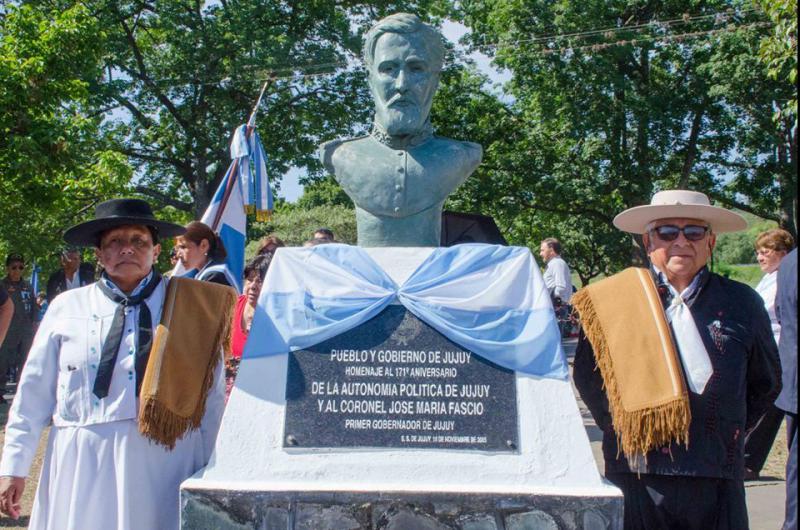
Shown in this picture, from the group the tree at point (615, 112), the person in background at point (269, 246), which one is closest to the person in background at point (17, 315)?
the person in background at point (269, 246)

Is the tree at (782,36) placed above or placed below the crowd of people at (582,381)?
above

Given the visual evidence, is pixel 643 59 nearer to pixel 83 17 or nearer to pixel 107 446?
pixel 83 17

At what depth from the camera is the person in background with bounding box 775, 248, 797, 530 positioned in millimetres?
3342

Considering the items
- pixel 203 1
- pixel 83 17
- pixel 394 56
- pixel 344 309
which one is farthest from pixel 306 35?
pixel 344 309

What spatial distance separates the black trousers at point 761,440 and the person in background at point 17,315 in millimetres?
8145

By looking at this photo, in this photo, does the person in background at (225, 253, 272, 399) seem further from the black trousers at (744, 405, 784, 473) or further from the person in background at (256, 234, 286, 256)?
the black trousers at (744, 405, 784, 473)

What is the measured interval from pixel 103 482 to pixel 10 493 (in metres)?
0.37

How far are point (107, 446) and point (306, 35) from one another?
1850 centimetres

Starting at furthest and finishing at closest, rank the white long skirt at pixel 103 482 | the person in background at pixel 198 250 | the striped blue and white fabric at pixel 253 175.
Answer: the striped blue and white fabric at pixel 253 175, the person in background at pixel 198 250, the white long skirt at pixel 103 482

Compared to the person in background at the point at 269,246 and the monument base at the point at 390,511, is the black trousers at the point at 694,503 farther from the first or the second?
the person in background at the point at 269,246

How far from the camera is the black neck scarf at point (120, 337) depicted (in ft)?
10.7

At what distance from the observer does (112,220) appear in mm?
3424

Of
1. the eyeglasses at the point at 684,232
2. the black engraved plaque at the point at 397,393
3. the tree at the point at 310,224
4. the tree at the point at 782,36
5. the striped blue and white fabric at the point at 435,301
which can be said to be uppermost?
the tree at the point at 310,224

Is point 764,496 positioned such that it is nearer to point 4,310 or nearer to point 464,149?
point 464,149
